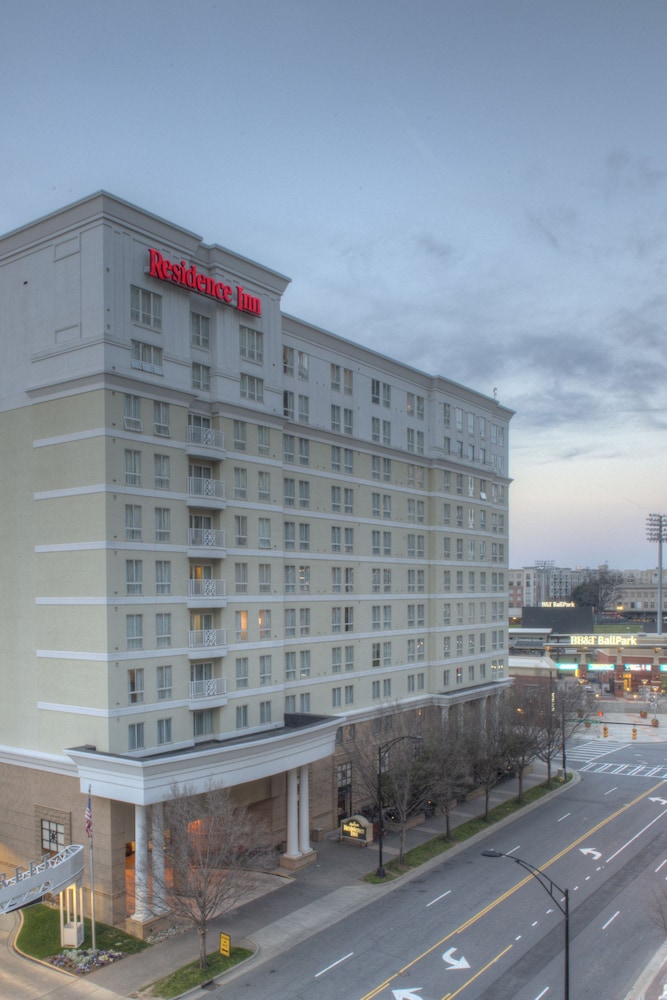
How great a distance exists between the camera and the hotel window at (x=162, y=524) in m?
38.7

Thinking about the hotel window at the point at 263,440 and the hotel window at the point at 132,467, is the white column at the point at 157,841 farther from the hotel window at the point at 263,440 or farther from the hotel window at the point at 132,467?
the hotel window at the point at 263,440

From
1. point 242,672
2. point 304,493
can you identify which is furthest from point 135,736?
point 304,493

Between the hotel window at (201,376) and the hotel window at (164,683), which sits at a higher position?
the hotel window at (201,376)

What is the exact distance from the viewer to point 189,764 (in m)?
35.7

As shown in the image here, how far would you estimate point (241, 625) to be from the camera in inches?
1693

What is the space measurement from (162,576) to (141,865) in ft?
41.5

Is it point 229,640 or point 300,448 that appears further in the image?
point 300,448

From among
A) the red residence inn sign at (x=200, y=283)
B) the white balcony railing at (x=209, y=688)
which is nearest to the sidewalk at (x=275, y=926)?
the white balcony railing at (x=209, y=688)

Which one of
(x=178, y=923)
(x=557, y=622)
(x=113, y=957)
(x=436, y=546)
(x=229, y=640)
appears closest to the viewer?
(x=113, y=957)

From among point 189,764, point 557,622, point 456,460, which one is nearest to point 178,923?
point 189,764

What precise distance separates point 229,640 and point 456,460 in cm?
2968

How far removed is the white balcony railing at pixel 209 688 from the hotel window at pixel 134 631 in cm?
395

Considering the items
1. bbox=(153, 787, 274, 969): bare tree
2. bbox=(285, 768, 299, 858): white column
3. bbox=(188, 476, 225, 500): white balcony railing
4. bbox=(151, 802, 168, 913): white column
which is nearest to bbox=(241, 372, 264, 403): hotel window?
bbox=(188, 476, 225, 500): white balcony railing

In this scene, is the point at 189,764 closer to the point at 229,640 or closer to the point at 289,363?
the point at 229,640
